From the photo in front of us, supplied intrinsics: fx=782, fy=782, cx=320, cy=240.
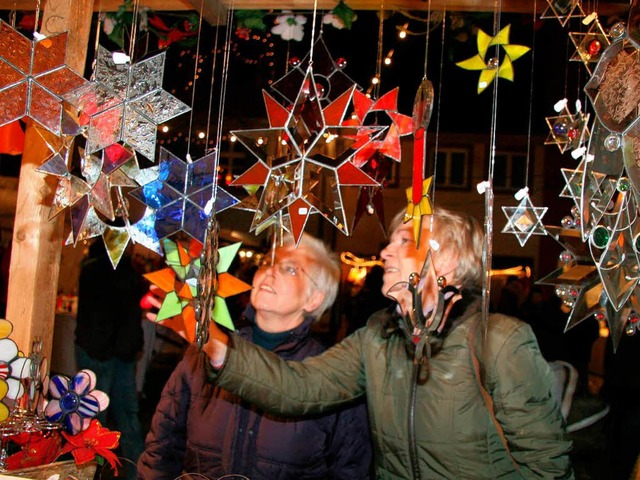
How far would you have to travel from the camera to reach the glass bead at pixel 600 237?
1603mm

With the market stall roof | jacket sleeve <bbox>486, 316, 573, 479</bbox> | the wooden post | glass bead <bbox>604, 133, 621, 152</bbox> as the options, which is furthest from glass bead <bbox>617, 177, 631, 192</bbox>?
the wooden post

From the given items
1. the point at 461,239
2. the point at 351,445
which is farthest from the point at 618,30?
the point at 351,445

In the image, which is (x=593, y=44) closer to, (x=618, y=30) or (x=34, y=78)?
(x=618, y=30)

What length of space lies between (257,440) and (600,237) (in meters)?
0.93

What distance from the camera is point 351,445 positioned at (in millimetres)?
1931

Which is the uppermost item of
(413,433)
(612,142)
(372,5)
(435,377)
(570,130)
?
(372,5)

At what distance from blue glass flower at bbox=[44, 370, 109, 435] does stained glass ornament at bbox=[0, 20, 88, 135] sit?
1.75ft

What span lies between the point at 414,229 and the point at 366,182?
0.17 m

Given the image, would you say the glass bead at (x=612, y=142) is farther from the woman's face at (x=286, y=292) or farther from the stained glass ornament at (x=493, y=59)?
the woman's face at (x=286, y=292)

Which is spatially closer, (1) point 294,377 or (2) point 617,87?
(2) point 617,87

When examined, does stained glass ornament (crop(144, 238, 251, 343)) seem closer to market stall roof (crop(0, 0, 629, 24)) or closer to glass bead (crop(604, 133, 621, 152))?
market stall roof (crop(0, 0, 629, 24))

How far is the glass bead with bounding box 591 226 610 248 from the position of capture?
160 cm

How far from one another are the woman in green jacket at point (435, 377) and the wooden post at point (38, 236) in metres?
0.52

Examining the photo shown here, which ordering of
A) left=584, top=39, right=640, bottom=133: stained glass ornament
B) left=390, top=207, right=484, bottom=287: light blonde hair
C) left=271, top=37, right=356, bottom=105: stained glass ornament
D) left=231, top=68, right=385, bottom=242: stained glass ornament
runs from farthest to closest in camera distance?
left=390, top=207, right=484, bottom=287: light blonde hair
left=271, top=37, right=356, bottom=105: stained glass ornament
left=231, top=68, right=385, bottom=242: stained glass ornament
left=584, top=39, right=640, bottom=133: stained glass ornament
